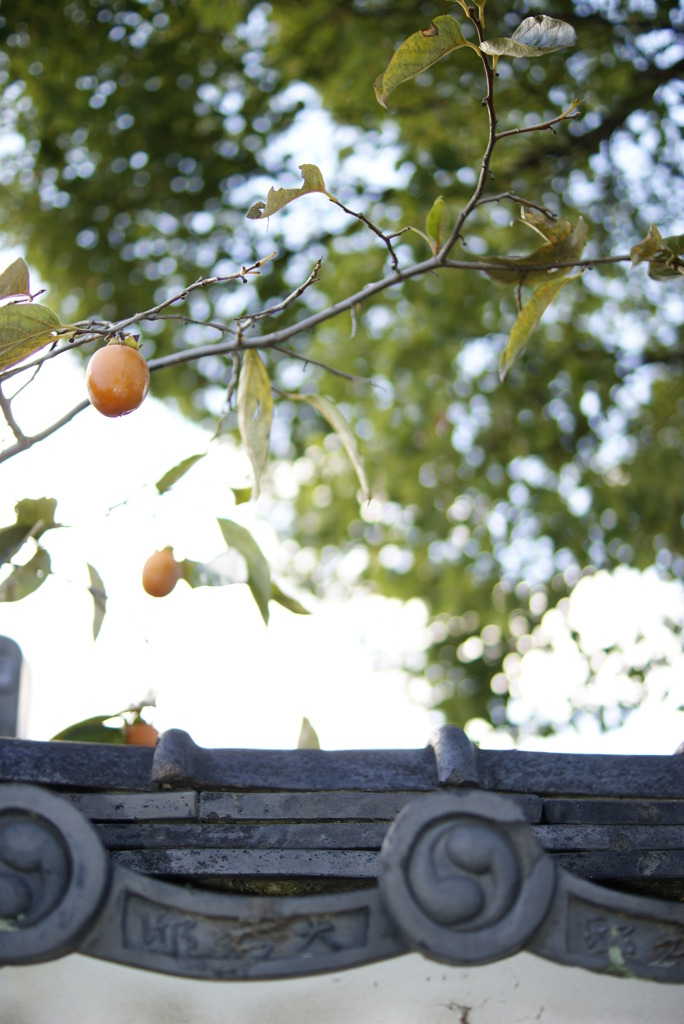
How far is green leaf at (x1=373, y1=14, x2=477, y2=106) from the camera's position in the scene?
1170mm

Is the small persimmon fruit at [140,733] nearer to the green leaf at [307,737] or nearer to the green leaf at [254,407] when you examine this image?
the green leaf at [307,737]

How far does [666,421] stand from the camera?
182 inches

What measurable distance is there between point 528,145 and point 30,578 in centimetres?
307

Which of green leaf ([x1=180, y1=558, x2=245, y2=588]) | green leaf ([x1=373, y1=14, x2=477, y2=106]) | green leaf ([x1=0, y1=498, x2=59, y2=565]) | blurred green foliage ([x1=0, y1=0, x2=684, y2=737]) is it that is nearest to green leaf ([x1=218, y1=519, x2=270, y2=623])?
green leaf ([x1=180, y1=558, x2=245, y2=588])

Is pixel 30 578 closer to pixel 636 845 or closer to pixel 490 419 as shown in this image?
pixel 636 845

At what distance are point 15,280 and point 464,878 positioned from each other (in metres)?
0.80

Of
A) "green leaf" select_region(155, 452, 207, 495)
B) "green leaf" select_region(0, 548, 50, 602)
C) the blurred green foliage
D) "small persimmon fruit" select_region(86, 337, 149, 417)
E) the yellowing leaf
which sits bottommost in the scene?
"green leaf" select_region(0, 548, 50, 602)

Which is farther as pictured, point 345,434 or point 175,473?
point 175,473

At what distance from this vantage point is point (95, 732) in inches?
61.9

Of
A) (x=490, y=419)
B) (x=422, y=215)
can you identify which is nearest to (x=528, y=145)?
(x=422, y=215)

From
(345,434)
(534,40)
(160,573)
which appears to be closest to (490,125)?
(534,40)

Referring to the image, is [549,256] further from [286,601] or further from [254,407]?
[286,601]

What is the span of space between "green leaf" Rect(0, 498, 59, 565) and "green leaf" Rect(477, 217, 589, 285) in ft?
2.21

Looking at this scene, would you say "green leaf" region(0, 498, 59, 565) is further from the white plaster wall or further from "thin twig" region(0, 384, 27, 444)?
the white plaster wall
